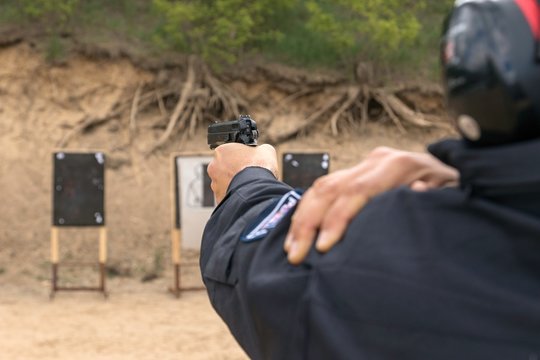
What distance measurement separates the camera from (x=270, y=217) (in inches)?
36.4

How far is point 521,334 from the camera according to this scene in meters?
0.69

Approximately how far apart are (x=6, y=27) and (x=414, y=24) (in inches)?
166

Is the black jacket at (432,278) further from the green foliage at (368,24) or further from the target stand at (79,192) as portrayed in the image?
the green foliage at (368,24)

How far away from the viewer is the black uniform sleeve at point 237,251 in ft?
2.95

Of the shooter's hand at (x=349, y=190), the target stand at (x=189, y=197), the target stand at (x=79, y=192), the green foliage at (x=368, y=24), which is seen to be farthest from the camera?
the green foliage at (x=368, y=24)

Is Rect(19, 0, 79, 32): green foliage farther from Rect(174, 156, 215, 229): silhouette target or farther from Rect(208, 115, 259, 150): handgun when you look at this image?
Rect(208, 115, 259, 150): handgun

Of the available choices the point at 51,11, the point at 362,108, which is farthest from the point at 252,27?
the point at 51,11

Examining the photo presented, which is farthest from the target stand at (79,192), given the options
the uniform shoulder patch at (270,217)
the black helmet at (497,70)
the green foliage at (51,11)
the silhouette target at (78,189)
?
the black helmet at (497,70)

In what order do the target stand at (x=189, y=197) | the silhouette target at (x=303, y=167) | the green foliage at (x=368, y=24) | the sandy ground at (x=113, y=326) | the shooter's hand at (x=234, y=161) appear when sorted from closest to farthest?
the shooter's hand at (x=234, y=161), the sandy ground at (x=113, y=326), the target stand at (x=189, y=197), the silhouette target at (x=303, y=167), the green foliage at (x=368, y=24)

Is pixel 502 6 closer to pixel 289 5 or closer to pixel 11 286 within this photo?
pixel 11 286

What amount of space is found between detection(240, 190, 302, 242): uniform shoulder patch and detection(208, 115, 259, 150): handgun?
0.31 metres

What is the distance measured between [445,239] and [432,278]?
36 mm

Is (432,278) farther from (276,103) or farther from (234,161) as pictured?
(276,103)

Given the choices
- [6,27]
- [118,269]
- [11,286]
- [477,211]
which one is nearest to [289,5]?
[6,27]
